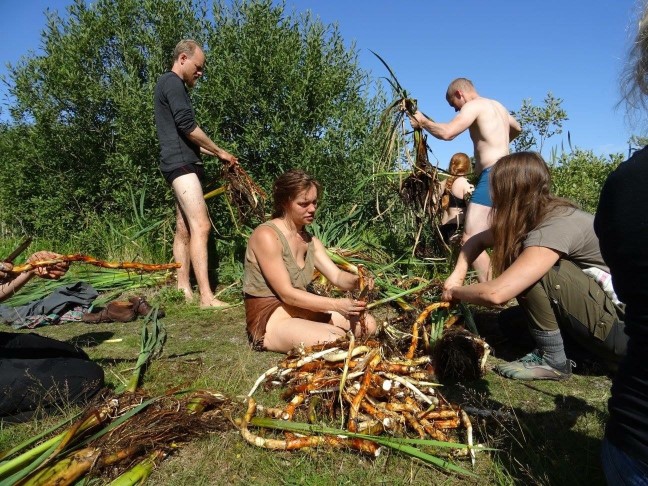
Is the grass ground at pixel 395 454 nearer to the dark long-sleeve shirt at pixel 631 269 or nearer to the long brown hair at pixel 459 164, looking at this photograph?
the dark long-sleeve shirt at pixel 631 269

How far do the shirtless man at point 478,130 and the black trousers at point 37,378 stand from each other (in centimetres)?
296

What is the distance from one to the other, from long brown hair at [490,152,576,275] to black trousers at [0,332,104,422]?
2.31 metres

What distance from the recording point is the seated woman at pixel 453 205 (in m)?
5.10

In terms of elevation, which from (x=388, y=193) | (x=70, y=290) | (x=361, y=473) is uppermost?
(x=388, y=193)

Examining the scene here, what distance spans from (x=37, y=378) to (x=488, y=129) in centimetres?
374

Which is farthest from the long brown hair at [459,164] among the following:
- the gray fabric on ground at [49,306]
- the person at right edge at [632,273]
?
the person at right edge at [632,273]

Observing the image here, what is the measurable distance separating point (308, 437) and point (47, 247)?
23.6ft

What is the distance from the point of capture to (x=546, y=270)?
107 inches

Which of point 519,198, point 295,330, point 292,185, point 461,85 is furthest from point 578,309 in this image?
point 461,85

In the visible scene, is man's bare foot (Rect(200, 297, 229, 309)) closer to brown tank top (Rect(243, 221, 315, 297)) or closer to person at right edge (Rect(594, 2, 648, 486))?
brown tank top (Rect(243, 221, 315, 297))

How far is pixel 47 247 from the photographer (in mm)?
7977

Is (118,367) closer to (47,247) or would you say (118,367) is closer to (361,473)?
(361,473)

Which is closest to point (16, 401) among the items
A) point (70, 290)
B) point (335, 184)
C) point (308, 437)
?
point (308, 437)

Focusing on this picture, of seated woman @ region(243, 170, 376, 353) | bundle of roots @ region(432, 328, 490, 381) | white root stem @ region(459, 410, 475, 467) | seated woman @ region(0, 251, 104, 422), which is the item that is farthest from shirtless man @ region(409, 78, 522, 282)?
seated woman @ region(0, 251, 104, 422)
